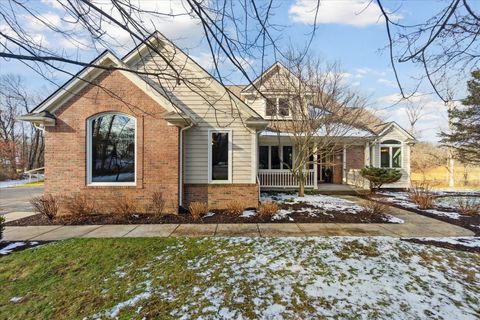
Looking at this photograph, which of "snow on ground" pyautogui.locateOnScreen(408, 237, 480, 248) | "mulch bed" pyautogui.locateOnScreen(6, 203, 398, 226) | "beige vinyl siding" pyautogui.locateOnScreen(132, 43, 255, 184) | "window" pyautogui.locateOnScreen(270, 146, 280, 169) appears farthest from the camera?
"window" pyautogui.locateOnScreen(270, 146, 280, 169)

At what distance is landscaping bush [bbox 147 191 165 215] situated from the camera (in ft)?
28.4

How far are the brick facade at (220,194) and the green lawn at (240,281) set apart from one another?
3949 mm

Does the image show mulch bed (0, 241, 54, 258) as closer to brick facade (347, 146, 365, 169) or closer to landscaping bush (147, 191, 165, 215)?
landscaping bush (147, 191, 165, 215)

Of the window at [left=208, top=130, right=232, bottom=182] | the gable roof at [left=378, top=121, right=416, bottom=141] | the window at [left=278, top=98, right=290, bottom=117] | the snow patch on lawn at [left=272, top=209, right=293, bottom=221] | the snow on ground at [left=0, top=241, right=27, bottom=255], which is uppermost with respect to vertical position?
the window at [left=278, top=98, right=290, bottom=117]

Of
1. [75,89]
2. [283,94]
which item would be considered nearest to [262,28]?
[75,89]

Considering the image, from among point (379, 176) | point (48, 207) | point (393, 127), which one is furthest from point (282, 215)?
point (393, 127)

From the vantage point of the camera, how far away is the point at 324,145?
500 inches

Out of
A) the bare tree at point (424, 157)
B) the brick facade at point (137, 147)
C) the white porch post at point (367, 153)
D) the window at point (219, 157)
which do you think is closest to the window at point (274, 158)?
the white porch post at point (367, 153)

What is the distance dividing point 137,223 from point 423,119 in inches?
1402

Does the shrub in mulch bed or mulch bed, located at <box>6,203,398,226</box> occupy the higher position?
mulch bed, located at <box>6,203,398,226</box>

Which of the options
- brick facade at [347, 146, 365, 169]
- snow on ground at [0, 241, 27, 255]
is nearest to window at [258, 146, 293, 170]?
brick facade at [347, 146, 365, 169]

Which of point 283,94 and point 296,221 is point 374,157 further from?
point 296,221

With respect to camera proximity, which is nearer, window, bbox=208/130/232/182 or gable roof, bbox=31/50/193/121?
gable roof, bbox=31/50/193/121

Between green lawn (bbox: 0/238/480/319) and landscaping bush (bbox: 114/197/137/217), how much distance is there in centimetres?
258
